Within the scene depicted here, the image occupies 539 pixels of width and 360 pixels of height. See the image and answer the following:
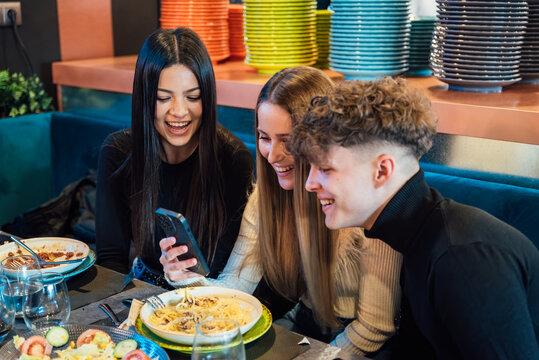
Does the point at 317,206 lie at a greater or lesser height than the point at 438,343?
greater

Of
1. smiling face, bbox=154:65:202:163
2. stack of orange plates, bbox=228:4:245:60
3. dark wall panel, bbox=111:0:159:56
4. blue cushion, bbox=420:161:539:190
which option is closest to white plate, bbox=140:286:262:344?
smiling face, bbox=154:65:202:163

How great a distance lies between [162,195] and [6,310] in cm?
89

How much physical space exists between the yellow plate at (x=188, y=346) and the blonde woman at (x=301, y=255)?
270mm

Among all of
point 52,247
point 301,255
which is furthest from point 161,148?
point 301,255

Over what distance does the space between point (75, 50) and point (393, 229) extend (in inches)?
109

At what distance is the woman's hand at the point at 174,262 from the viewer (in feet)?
5.03

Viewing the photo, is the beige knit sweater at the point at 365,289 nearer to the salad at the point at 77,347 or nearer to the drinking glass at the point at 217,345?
the salad at the point at 77,347

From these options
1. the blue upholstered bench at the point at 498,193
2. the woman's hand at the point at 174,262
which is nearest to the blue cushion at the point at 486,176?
the blue upholstered bench at the point at 498,193

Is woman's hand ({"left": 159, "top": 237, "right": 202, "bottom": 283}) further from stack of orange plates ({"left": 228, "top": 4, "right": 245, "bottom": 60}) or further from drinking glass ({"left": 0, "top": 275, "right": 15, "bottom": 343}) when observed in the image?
stack of orange plates ({"left": 228, "top": 4, "right": 245, "bottom": 60})

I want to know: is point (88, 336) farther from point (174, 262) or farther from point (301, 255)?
point (301, 255)

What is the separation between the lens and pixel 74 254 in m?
1.75

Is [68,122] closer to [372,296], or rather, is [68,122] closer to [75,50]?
[75,50]

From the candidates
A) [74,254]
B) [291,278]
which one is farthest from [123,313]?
[291,278]

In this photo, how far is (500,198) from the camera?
1903 millimetres
